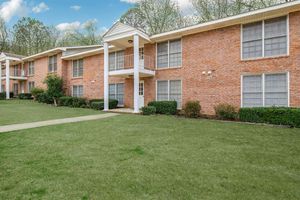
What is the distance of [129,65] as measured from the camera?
17.5 metres

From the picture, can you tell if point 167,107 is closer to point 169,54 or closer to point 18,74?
point 169,54

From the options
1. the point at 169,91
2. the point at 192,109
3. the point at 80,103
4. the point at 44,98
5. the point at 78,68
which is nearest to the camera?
the point at 192,109

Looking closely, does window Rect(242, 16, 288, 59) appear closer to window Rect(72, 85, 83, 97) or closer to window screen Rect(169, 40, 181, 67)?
window screen Rect(169, 40, 181, 67)

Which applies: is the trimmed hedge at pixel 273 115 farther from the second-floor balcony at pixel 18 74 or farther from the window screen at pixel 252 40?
the second-floor balcony at pixel 18 74

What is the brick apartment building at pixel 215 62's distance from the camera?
1102cm

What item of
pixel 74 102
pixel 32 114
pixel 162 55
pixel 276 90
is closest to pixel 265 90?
pixel 276 90

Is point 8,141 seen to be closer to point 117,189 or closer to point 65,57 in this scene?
point 117,189

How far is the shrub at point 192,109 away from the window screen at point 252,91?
8.70 feet

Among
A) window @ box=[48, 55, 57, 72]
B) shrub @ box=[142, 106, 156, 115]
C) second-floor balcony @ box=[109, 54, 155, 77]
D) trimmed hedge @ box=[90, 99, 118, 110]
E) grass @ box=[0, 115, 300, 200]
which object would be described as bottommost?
grass @ box=[0, 115, 300, 200]

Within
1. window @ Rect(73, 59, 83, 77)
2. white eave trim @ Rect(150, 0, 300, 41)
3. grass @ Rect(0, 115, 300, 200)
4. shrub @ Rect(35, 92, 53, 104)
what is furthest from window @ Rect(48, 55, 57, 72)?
grass @ Rect(0, 115, 300, 200)

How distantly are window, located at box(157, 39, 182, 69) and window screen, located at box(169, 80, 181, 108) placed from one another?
1.27 metres

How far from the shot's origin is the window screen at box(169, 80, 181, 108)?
589 inches

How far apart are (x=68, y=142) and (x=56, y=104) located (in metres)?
16.8

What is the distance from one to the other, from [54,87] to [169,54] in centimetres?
1291
